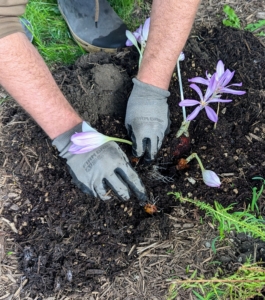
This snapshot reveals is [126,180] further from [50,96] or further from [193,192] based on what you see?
[50,96]

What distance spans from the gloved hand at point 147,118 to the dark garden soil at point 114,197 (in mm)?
92

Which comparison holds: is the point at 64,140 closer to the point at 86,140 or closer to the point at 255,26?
the point at 86,140

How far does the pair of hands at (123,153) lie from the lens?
170cm

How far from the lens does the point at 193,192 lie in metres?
1.77

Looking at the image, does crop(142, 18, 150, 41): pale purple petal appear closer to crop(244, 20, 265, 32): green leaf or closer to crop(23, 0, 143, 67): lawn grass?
crop(23, 0, 143, 67): lawn grass

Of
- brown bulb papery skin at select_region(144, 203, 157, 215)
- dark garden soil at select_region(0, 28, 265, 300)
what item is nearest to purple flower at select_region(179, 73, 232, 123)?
dark garden soil at select_region(0, 28, 265, 300)

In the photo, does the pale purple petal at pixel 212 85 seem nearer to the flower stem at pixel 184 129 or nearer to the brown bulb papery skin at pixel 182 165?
the flower stem at pixel 184 129

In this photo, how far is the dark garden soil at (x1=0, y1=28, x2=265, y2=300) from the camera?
167 cm

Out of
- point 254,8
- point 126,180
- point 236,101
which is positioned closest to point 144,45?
point 236,101

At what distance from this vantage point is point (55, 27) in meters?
2.61

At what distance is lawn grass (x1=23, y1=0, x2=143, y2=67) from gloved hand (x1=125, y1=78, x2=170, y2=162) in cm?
72

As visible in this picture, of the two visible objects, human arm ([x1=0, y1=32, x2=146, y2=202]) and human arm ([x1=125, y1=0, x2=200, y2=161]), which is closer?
human arm ([x1=0, y1=32, x2=146, y2=202])

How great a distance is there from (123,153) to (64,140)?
26 cm

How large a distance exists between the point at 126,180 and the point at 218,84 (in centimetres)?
55
